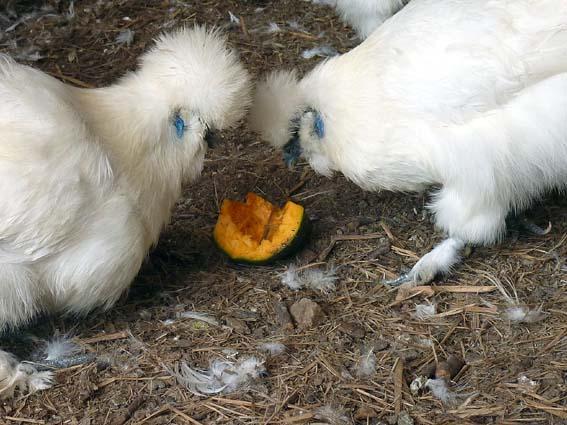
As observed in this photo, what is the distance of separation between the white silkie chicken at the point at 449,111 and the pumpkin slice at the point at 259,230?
38 centimetres

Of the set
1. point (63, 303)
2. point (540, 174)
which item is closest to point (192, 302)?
point (63, 303)

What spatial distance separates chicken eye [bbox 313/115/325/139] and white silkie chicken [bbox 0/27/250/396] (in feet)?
1.61

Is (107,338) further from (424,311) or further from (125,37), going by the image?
(125,37)

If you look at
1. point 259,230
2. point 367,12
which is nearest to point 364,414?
point 259,230

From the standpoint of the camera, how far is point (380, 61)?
153 inches

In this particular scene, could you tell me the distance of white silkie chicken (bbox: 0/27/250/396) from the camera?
330 cm

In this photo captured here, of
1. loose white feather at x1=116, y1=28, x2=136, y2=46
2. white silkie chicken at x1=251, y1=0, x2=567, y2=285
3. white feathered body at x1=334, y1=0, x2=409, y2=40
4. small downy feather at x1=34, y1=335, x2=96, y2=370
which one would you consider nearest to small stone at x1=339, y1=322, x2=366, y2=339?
white silkie chicken at x1=251, y1=0, x2=567, y2=285

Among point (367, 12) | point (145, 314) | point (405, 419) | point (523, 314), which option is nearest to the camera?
point (405, 419)

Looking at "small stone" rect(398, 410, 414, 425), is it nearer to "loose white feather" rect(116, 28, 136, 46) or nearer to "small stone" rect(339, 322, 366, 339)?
"small stone" rect(339, 322, 366, 339)

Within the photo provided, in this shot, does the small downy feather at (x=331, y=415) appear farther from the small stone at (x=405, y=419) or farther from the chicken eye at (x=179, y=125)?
the chicken eye at (x=179, y=125)

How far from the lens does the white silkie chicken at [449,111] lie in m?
3.61

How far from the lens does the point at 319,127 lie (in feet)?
13.3

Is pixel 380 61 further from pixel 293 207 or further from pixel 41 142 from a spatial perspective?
pixel 41 142

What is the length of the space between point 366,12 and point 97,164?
8.19 feet
